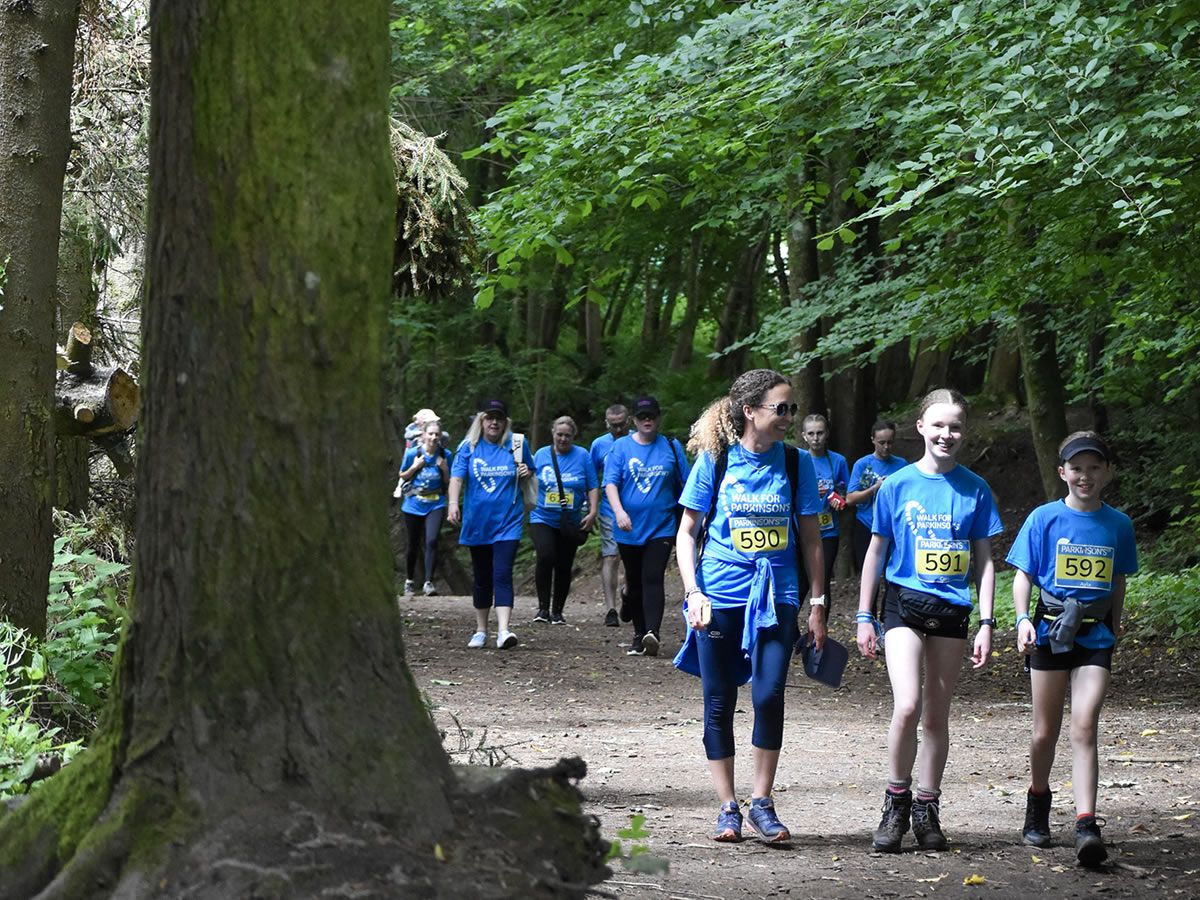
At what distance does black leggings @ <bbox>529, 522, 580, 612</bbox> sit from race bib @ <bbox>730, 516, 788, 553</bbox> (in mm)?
8935

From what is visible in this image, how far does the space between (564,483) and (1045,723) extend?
9320mm

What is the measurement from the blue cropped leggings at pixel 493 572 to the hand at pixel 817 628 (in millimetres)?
6601

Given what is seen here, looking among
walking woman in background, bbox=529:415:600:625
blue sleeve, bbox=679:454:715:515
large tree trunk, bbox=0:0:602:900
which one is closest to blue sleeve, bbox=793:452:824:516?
blue sleeve, bbox=679:454:715:515

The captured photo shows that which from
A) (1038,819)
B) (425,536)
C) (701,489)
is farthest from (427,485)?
(1038,819)

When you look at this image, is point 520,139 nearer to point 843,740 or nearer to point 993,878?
point 843,740

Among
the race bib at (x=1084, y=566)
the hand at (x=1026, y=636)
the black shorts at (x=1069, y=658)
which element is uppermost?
the race bib at (x=1084, y=566)

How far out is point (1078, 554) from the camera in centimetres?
633

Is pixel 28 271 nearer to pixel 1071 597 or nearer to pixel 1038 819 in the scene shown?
pixel 1071 597

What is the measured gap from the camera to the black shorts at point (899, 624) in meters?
6.32

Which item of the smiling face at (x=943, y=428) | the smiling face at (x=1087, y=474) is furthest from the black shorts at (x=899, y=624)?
the smiling face at (x=1087, y=474)

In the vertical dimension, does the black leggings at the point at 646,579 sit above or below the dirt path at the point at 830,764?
above

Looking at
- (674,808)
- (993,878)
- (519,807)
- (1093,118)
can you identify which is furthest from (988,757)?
(519,807)

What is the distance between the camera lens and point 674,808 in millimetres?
7102

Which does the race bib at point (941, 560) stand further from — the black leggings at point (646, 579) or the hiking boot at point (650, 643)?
the hiking boot at point (650, 643)
